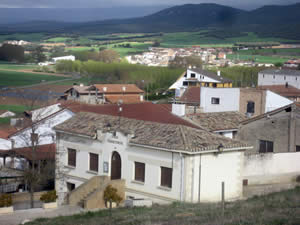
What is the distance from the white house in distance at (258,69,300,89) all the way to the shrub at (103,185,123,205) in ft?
184

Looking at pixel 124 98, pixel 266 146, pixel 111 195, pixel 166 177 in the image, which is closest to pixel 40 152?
pixel 111 195

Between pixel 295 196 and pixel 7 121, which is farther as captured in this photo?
pixel 7 121

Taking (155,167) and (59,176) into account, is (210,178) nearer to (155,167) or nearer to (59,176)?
(155,167)

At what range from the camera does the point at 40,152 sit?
3466cm

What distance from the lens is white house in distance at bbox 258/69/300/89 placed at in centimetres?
7562

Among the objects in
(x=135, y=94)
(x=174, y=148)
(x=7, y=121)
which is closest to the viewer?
(x=174, y=148)

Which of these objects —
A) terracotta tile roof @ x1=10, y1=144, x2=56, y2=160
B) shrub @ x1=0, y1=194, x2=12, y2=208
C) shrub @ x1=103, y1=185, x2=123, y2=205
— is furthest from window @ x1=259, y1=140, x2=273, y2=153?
shrub @ x1=0, y1=194, x2=12, y2=208

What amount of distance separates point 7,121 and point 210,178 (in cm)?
4111

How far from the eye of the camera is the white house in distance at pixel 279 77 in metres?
75.6

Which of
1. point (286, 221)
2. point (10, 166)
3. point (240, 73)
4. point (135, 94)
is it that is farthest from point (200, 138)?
point (240, 73)

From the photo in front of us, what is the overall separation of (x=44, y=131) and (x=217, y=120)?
15.4 meters

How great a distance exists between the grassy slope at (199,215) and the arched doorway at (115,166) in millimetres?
3890

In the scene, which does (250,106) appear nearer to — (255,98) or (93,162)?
(255,98)

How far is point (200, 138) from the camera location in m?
22.6
